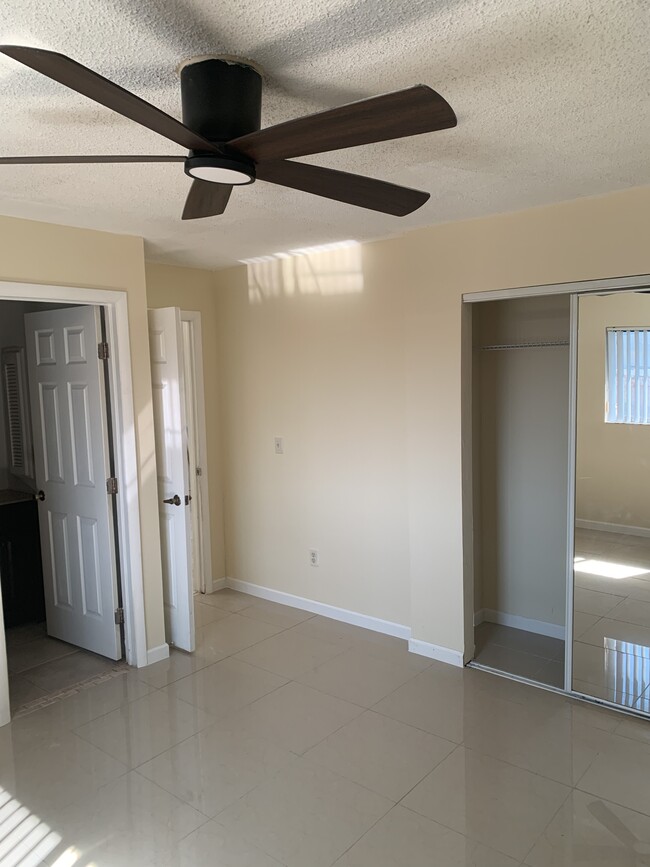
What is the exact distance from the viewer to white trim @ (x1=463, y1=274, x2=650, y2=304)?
116 inches

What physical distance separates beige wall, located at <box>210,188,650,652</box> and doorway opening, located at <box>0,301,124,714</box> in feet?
4.29

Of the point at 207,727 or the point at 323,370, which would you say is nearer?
the point at 207,727

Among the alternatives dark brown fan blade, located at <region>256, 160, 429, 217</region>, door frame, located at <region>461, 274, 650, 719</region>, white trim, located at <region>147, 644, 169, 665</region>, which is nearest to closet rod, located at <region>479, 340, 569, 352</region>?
door frame, located at <region>461, 274, 650, 719</region>

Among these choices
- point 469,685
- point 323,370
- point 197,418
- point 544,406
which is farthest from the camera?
point 197,418

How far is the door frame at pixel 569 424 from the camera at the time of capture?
3.07 metres

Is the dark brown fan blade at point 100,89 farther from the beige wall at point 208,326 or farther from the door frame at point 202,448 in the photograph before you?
the door frame at point 202,448

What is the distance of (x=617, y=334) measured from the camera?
10.4 ft

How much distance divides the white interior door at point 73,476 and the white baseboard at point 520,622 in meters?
2.30

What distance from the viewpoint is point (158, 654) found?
3.87 metres

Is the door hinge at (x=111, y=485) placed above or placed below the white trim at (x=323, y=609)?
above

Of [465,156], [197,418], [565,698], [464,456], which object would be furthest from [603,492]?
[197,418]

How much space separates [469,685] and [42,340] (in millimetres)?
3163

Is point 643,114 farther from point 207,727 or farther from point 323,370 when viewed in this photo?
point 207,727

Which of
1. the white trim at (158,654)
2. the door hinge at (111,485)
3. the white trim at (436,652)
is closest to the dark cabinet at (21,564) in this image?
the door hinge at (111,485)
